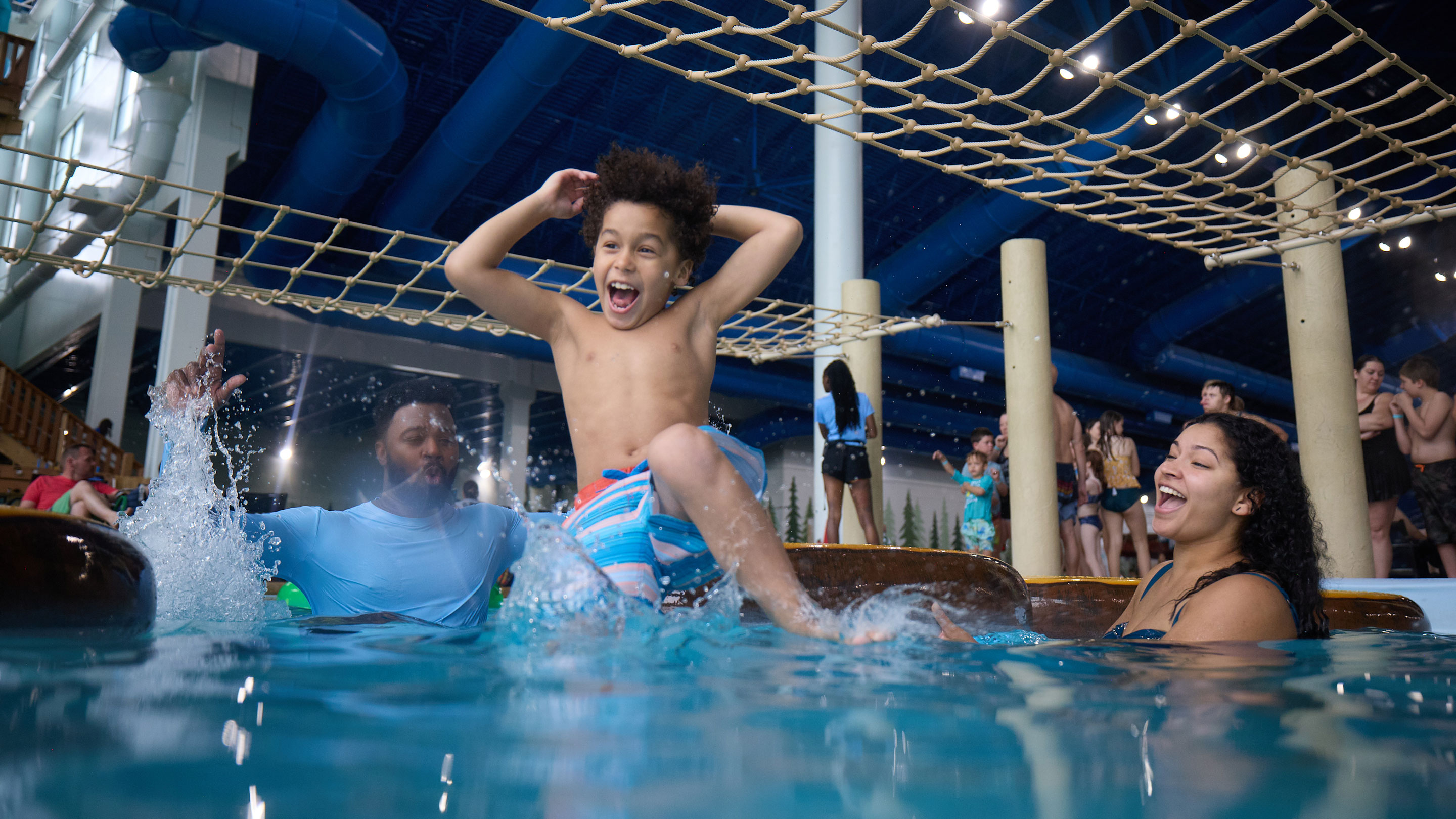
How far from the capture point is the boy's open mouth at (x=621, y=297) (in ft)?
5.34

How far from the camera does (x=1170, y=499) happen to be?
5.25ft

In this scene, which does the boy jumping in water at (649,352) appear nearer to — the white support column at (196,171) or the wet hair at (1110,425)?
the wet hair at (1110,425)

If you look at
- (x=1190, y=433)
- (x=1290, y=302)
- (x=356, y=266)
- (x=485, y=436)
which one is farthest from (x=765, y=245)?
(x=485, y=436)

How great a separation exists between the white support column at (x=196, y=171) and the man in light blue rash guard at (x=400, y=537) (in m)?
5.12

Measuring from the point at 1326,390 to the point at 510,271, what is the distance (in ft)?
11.8

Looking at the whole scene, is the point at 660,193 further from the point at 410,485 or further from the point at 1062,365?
the point at 1062,365

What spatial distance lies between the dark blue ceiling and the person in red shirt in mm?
3685

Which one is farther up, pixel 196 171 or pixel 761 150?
pixel 761 150

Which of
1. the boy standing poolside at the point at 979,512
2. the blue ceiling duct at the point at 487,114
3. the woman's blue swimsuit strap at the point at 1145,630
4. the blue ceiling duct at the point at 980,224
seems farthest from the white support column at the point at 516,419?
the woman's blue swimsuit strap at the point at 1145,630

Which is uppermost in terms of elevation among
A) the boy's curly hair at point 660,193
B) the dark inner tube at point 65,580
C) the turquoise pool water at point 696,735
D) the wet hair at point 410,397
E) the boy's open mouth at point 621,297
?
the boy's curly hair at point 660,193

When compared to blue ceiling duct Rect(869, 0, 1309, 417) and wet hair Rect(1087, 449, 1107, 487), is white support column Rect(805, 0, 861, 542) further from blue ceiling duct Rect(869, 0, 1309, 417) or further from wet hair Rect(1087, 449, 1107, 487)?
blue ceiling duct Rect(869, 0, 1309, 417)

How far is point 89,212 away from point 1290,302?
8.55 meters

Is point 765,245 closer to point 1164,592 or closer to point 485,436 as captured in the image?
point 1164,592

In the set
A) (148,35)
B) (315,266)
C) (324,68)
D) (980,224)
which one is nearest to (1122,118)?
(980,224)
